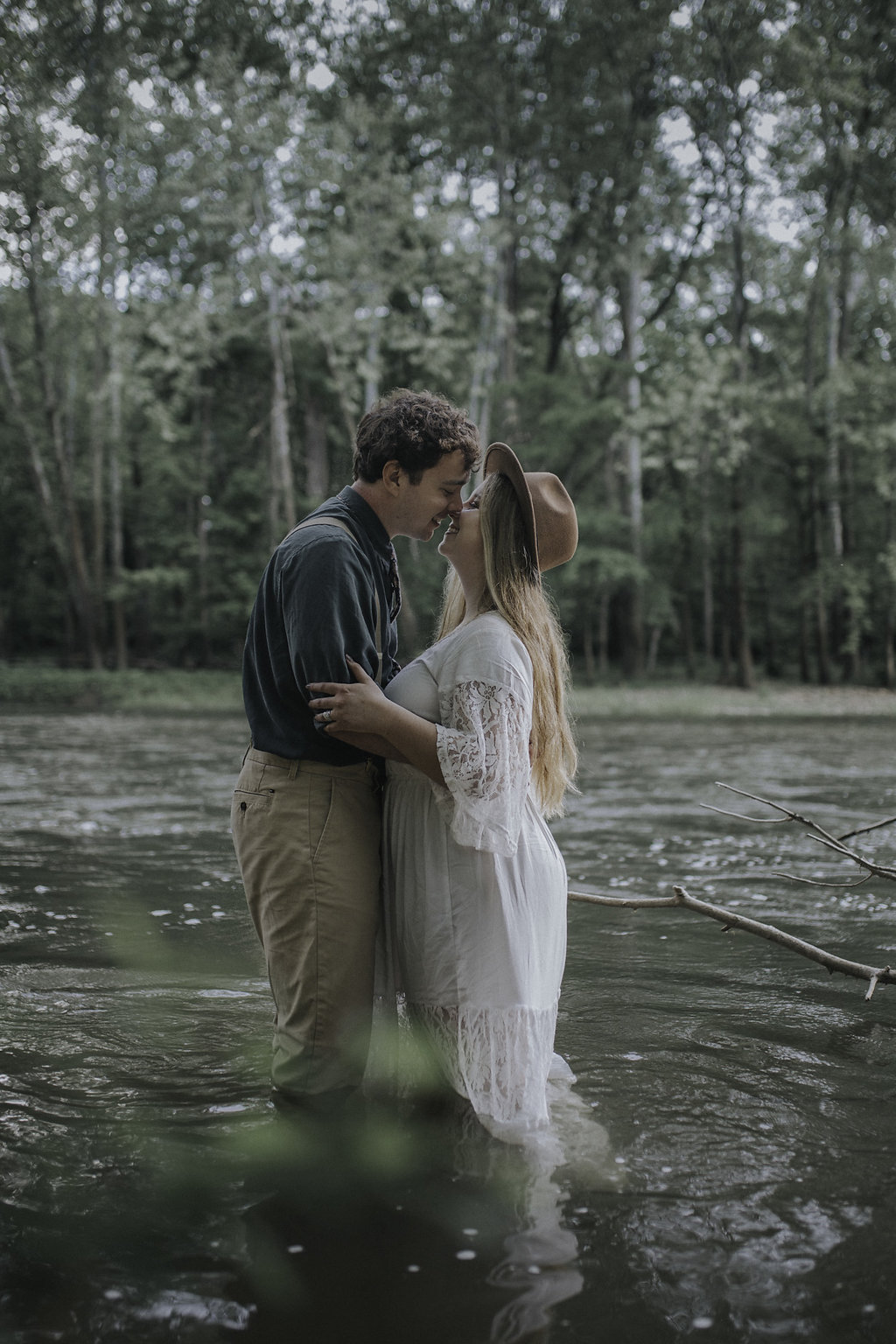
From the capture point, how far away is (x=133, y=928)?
6000mm

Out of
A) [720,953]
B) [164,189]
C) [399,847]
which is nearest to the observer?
[399,847]

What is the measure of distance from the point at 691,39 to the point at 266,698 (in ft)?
87.2

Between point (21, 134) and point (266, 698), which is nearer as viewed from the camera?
point (266, 698)

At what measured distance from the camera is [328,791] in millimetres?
3168

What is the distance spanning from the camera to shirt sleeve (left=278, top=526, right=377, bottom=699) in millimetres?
2889

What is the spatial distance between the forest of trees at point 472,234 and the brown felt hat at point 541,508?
1947cm

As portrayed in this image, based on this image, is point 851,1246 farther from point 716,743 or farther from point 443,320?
point 443,320

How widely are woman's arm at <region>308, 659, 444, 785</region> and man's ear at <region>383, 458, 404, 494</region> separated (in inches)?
21.8

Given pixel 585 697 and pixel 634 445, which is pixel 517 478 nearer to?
pixel 585 697

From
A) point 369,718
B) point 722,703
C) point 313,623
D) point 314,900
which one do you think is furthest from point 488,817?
point 722,703

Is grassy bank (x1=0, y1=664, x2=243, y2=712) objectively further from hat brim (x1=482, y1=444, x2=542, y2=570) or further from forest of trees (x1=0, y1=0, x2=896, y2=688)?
hat brim (x1=482, y1=444, x2=542, y2=570)

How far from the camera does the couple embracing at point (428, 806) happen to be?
10.0 feet

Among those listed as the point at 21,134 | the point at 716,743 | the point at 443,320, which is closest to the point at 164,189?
the point at 21,134

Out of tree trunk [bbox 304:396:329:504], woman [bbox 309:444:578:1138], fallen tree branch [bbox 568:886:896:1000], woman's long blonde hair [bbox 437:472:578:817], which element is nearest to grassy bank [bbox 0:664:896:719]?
tree trunk [bbox 304:396:329:504]
